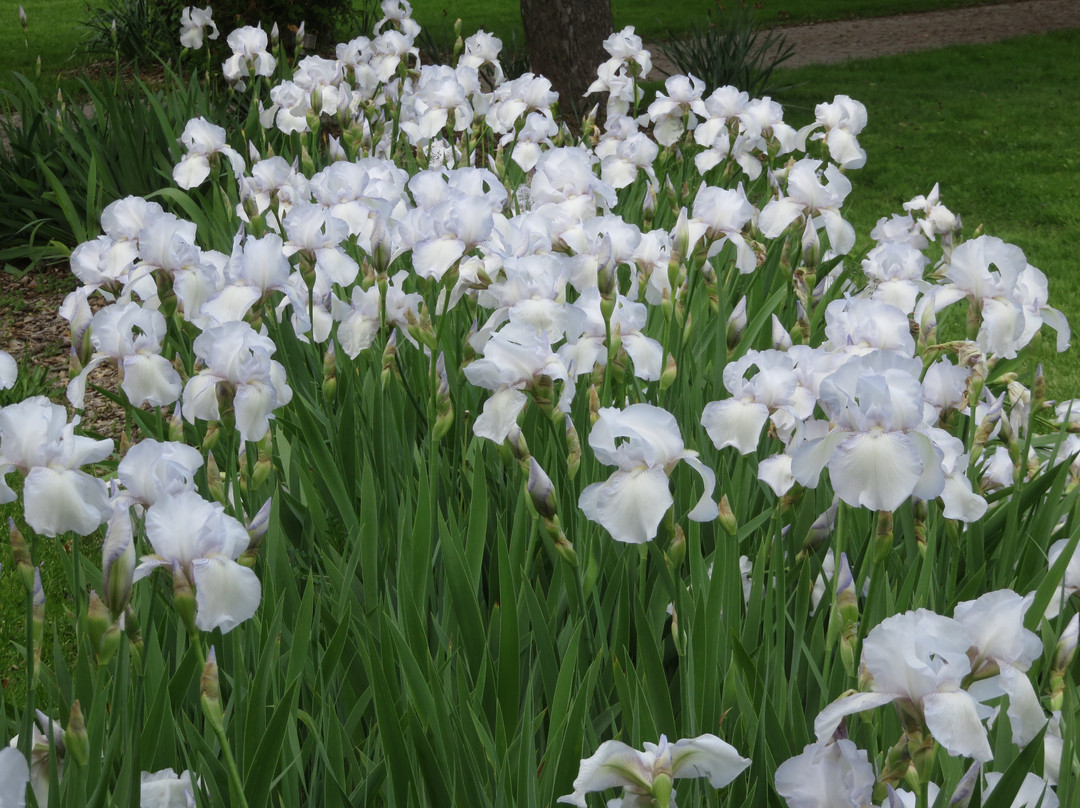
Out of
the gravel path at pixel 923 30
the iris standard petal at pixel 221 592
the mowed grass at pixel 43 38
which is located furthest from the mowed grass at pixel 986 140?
the mowed grass at pixel 43 38

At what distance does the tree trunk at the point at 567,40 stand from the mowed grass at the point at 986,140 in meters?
1.67

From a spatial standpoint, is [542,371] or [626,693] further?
[542,371]

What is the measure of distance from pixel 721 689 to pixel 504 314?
2.55ft

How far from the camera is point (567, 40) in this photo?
23.5 feet

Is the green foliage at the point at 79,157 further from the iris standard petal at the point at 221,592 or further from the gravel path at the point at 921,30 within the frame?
the gravel path at the point at 921,30

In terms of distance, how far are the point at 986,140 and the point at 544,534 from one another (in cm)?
752

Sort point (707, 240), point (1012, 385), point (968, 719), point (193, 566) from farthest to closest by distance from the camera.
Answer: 1. point (707, 240)
2. point (1012, 385)
3. point (193, 566)
4. point (968, 719)

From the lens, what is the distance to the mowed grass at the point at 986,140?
588 cm

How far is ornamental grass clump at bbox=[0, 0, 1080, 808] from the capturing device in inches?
44.0

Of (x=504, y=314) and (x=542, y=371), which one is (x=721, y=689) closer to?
(x=542, y=371)

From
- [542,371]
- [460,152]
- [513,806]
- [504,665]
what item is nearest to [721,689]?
[504,665]

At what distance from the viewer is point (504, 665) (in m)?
1.42

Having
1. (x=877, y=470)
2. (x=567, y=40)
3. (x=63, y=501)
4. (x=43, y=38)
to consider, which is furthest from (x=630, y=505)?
(x=43, y=38)

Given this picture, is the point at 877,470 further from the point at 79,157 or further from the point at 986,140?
the point at 986,140
